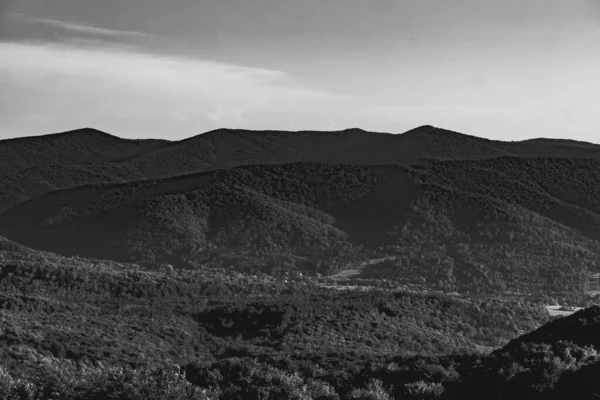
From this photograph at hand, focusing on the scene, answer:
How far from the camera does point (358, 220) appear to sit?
102 m

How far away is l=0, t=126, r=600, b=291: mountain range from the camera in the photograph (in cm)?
8269

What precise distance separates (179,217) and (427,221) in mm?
25744

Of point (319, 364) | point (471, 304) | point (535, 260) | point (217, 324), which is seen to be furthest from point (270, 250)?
point (319, 364)

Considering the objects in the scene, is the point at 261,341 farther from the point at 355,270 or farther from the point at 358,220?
the point at 358,220

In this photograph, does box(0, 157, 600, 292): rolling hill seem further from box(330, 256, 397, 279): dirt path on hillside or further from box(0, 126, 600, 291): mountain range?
box(330, 256, 397, 279): dirt path on hillside

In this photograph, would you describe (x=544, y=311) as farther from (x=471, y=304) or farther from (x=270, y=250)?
(x=270, y=250)

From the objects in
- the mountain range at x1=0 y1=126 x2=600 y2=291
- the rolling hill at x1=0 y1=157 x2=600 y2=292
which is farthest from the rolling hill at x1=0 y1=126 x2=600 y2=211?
the rolling hill at x1=0 y1=157 x2=600 y2=292

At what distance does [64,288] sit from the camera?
5384 cm

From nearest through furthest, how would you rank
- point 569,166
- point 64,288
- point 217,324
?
point 217,324
point 64,288
point 569,166

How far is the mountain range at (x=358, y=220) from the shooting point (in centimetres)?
8269

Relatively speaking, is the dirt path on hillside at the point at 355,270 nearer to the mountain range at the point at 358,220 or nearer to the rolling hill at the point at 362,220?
the mountain range at the point at 358,220

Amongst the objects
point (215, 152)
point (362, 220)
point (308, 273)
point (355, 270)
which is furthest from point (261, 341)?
point (215, 152)

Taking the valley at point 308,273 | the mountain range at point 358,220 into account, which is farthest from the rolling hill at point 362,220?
the valley at point 308,273

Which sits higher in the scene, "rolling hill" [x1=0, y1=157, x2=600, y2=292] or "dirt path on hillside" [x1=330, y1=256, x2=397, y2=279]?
"rolling hill" [x1=0, y1=157, x2=600, y2=292]
